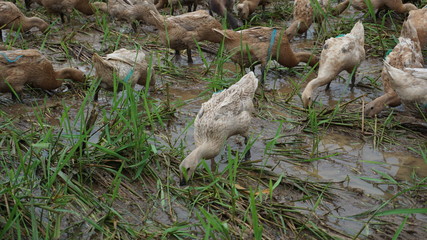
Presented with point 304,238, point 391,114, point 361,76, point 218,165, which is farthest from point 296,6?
point 304,238

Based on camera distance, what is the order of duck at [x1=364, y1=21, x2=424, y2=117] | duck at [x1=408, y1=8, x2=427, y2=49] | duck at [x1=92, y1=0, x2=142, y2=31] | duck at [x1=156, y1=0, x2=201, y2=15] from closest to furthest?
duck at [x1=364, y1=21, x2=424, y2=117], duck at [x1=408, y1=8, x2=427, y2=49], duck at [x1=92, y1=0, x2=142, y2=31], duck at [x1=156, y1=0, x2=201, y2=15]

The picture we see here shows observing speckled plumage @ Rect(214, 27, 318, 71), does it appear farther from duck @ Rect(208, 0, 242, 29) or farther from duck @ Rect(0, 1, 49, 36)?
duck @ Rect(0, 1, 49, 36)

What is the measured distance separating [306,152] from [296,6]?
393 cm

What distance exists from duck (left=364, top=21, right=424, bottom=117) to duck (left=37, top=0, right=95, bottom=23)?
467cm

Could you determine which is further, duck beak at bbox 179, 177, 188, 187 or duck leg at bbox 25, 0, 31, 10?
duck leg at bbox 25, 0, 31, 10

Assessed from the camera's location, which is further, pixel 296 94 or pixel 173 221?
pixel 296 94

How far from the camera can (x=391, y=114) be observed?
19.7ft

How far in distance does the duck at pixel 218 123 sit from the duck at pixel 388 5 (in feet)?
14.2

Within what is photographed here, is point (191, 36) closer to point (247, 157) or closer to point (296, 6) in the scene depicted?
point (296, 6)

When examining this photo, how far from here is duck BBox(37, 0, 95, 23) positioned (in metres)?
8.65

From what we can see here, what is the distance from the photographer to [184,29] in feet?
24.6

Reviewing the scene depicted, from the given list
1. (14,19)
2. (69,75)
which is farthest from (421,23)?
(14,19)

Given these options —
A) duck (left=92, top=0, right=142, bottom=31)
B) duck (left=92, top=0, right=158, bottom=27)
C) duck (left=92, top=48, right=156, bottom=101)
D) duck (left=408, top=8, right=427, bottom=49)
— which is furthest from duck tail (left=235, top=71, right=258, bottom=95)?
duck (left=92, top=0, right=142, bottom=31)

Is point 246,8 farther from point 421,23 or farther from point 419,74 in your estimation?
point 419,74
